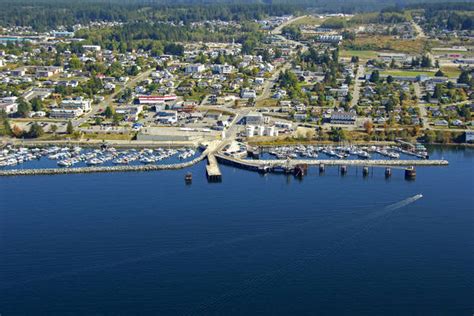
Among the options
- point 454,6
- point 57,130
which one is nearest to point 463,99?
point 57,130

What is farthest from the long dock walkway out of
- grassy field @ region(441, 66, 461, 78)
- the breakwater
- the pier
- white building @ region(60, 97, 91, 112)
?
grassy field @ region(441, 66, 461, 78)

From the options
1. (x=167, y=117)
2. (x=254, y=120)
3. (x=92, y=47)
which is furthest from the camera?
(x=92, y=47)

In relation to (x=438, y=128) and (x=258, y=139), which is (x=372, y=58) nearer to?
(x=438, y=128)

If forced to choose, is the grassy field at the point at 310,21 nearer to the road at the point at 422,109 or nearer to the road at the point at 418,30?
the road at the point at 418,30

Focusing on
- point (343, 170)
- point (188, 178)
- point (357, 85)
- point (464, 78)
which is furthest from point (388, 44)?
point (188, 178)

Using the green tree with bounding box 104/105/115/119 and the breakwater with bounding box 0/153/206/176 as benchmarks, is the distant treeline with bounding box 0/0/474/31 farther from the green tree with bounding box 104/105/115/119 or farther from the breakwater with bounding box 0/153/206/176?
the breakwater with bounding box 0/153/206/176

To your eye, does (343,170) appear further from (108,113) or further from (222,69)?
(222,69)

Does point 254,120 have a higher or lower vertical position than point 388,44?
lower

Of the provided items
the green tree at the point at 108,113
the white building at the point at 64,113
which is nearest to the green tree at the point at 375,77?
the green tree at the point at 108,113
